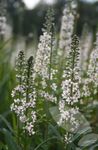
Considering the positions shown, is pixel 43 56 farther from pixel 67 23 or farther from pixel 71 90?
pixel 67 23

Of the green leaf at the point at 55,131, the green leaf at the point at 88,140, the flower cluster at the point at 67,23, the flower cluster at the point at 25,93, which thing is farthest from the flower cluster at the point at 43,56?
the flower cluster at the point at 67,23

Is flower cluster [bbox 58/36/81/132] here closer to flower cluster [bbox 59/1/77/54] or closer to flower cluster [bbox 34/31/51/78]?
flower cluster [bbox 34/31/51/78]

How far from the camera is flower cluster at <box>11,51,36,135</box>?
5.04 metres

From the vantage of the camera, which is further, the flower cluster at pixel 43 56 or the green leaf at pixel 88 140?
the flower cluster at pixel 43 56

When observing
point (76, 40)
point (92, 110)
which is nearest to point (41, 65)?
point (76, 40)

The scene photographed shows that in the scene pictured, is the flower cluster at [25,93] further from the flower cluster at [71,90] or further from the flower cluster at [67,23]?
the flower cluster at [67,23]

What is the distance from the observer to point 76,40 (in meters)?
5.15

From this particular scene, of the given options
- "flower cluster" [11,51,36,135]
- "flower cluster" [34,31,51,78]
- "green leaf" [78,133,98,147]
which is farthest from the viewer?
"flower cluster" [34,31,51,78]

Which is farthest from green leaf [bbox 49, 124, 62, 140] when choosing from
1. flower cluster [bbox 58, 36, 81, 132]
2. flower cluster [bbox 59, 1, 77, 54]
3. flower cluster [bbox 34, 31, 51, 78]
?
flower cluster [bbox 59, 1, 77, 54]

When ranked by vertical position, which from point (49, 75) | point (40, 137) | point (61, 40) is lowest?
point (40, 137)

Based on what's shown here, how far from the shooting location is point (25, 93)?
5059 millimetres

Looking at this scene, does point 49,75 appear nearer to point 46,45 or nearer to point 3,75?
point 46,45

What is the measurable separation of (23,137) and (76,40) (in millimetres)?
1372

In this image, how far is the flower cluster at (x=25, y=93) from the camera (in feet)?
16.5
